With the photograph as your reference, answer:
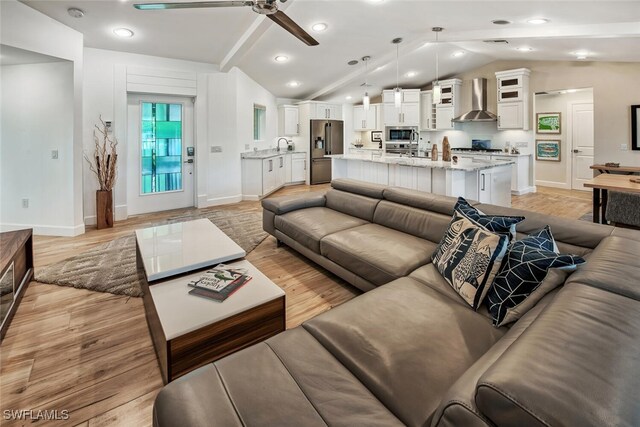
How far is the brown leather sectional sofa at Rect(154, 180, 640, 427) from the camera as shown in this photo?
729 mm

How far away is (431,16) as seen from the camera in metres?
4.72

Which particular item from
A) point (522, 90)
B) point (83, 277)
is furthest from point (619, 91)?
point (83, 277)

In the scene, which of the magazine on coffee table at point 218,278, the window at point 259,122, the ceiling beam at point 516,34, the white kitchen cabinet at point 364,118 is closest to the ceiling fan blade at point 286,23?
the magazine on coffee table at point 218,278

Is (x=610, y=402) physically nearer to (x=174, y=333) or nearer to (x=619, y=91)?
(x=174, y=333)

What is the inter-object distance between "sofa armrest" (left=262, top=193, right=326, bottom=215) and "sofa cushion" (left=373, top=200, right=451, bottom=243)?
89 centimetres

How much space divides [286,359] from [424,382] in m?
0.50

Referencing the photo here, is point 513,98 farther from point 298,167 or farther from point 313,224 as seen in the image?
point 313,224

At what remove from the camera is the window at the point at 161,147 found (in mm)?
5699

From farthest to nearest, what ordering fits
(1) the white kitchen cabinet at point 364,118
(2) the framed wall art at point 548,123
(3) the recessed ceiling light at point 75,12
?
(1) the white kitchen cabinet at point 364,118, (2) the framed wall art at point 548,123, (3) the recessed ceiling light at point 75,12

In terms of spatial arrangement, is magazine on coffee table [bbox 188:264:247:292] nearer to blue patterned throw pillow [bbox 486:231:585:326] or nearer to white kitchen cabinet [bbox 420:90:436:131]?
blue patterned throw pillow [bbox 486:231:585:326]

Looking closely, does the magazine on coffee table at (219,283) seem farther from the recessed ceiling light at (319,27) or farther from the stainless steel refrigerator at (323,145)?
the stainless steel refrigerator at (323,145)

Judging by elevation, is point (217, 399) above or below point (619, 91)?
below

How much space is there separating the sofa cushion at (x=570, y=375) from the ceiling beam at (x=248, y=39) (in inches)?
174

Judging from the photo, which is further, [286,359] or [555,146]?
[555,146]
